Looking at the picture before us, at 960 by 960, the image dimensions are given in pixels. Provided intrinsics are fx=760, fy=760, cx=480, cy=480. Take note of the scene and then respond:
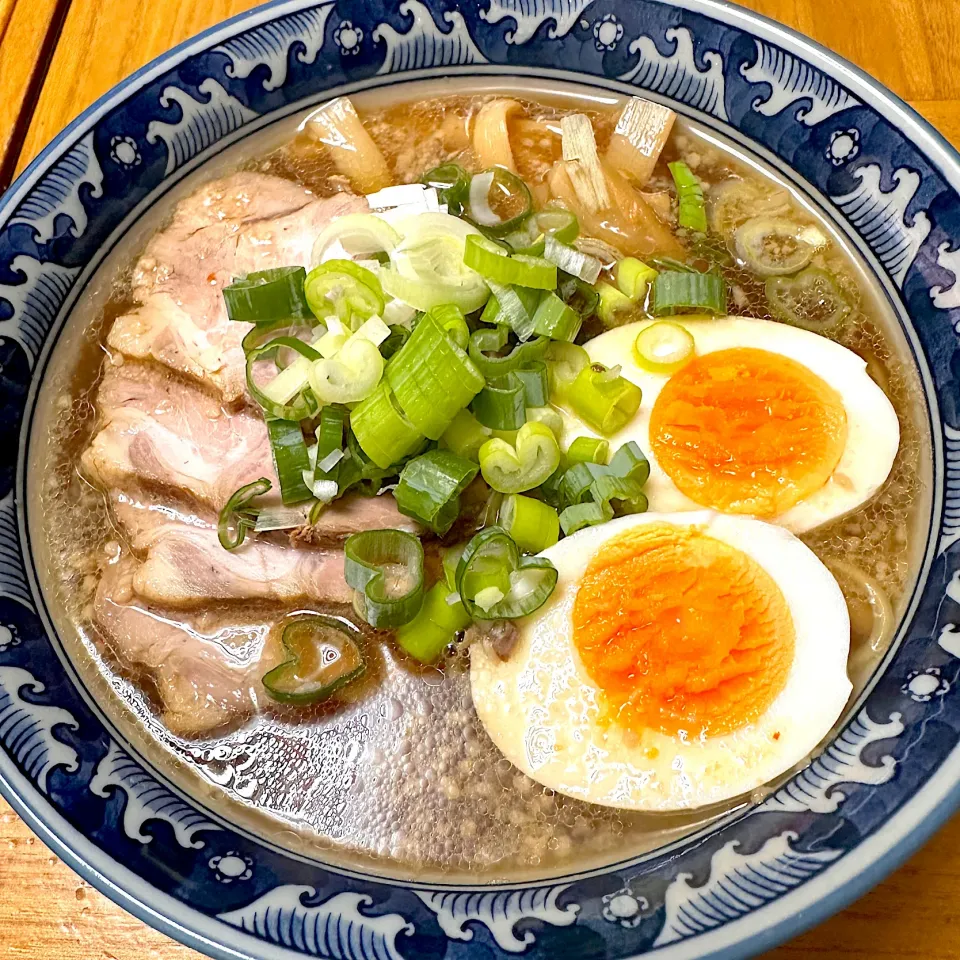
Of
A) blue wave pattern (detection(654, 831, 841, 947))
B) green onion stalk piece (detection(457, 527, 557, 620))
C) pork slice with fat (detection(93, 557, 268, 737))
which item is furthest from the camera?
pork slice with fat (detection(93, 557, 268, 737))

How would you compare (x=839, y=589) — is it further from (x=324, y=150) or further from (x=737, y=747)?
(x=324, y=150)

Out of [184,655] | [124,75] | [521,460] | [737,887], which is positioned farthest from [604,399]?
[124,75]

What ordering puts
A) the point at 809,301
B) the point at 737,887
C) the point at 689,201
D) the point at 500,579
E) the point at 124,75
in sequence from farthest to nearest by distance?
the point at 124,75, the point at 689,201, the point at 809,301, the point at 500,579, the point at 737,887

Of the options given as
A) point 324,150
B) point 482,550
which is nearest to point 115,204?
point 324,150

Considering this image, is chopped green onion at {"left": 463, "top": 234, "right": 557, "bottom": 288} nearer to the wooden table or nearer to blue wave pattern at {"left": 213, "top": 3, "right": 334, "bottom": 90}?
blue wave pattern at {"left": 213, "top": 3, "right": 334, "bottom": 90}

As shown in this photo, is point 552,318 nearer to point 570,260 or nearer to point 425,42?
point 570,260

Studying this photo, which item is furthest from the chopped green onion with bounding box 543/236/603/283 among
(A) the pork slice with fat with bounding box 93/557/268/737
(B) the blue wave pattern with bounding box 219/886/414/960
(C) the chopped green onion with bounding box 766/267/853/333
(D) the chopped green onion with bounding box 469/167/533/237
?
(B) the blue wave pattern with bounding box 219/886/414/960
